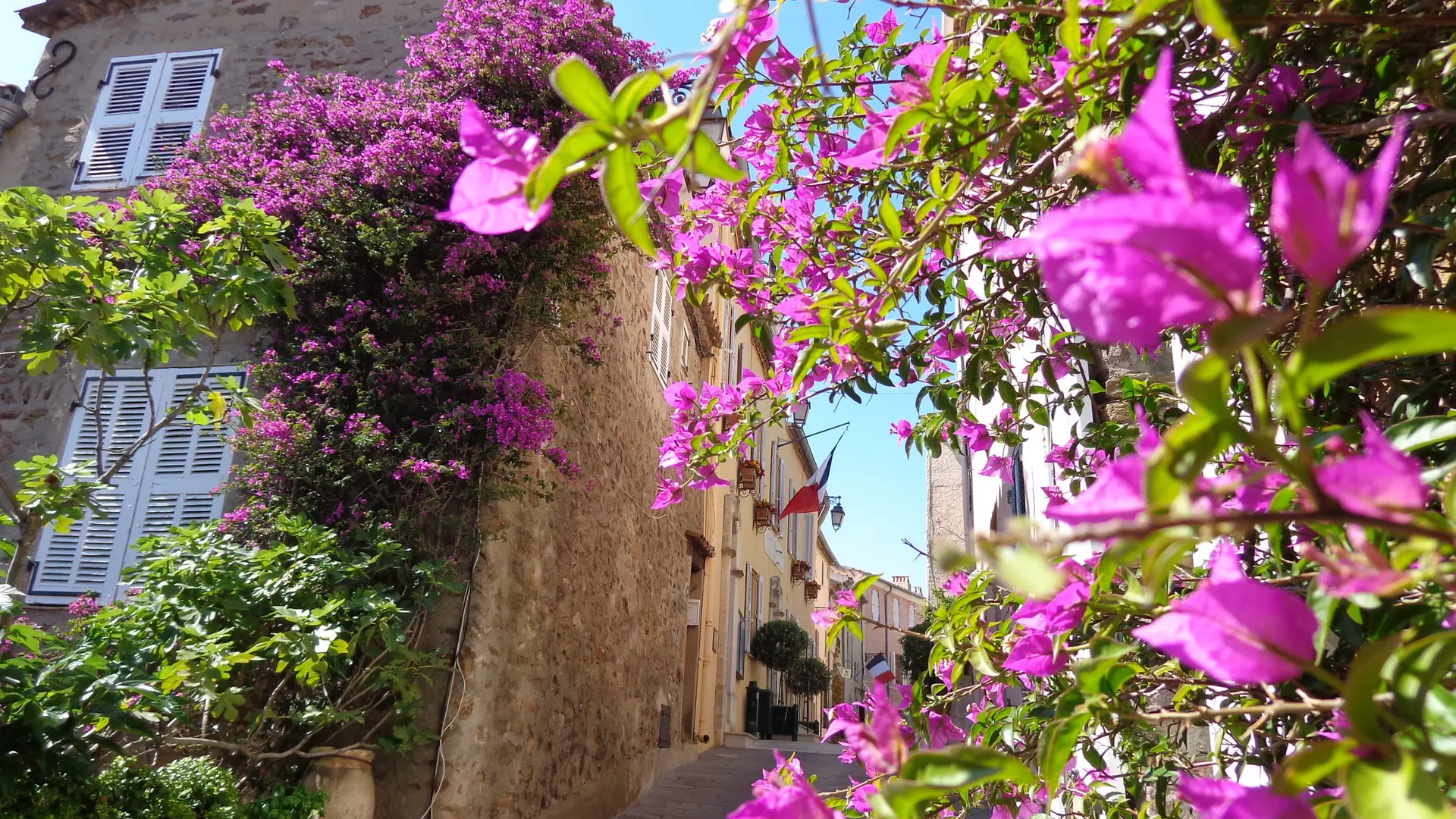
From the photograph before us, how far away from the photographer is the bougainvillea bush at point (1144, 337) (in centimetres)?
40

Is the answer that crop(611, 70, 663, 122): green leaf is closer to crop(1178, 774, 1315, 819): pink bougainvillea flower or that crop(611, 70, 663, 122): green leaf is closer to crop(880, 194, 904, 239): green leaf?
crop(1178, 774, 1315, 819): pink bougainvillea flower

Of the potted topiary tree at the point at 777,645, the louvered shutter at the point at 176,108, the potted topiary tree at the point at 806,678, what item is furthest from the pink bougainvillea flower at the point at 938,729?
the potted topiary tree at the point at 806,678

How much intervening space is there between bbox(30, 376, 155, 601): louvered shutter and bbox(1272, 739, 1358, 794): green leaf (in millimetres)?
5035

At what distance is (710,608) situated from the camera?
10.7 metres

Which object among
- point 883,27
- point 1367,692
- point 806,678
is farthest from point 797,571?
point 1367,692

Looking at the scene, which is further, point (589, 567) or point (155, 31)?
point (155, 31)

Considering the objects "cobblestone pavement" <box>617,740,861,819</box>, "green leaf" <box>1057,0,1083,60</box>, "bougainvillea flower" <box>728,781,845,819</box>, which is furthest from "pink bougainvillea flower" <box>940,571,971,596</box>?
"cobblestone pavement" <box>617,740,861,819</box>

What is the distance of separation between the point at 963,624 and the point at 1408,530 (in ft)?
3.60

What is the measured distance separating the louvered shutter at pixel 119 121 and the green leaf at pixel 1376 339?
6.81 meters

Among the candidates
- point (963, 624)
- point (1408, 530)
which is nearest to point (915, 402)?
point (963, 624)

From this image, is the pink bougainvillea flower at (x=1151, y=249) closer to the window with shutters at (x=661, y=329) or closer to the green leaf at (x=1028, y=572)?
the green leaf at (x=1028, y=572)

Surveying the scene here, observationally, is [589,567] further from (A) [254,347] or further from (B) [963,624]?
(B) [963,624]

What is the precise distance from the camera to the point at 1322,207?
1.25 ft

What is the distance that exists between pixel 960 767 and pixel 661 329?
7.92 meters
